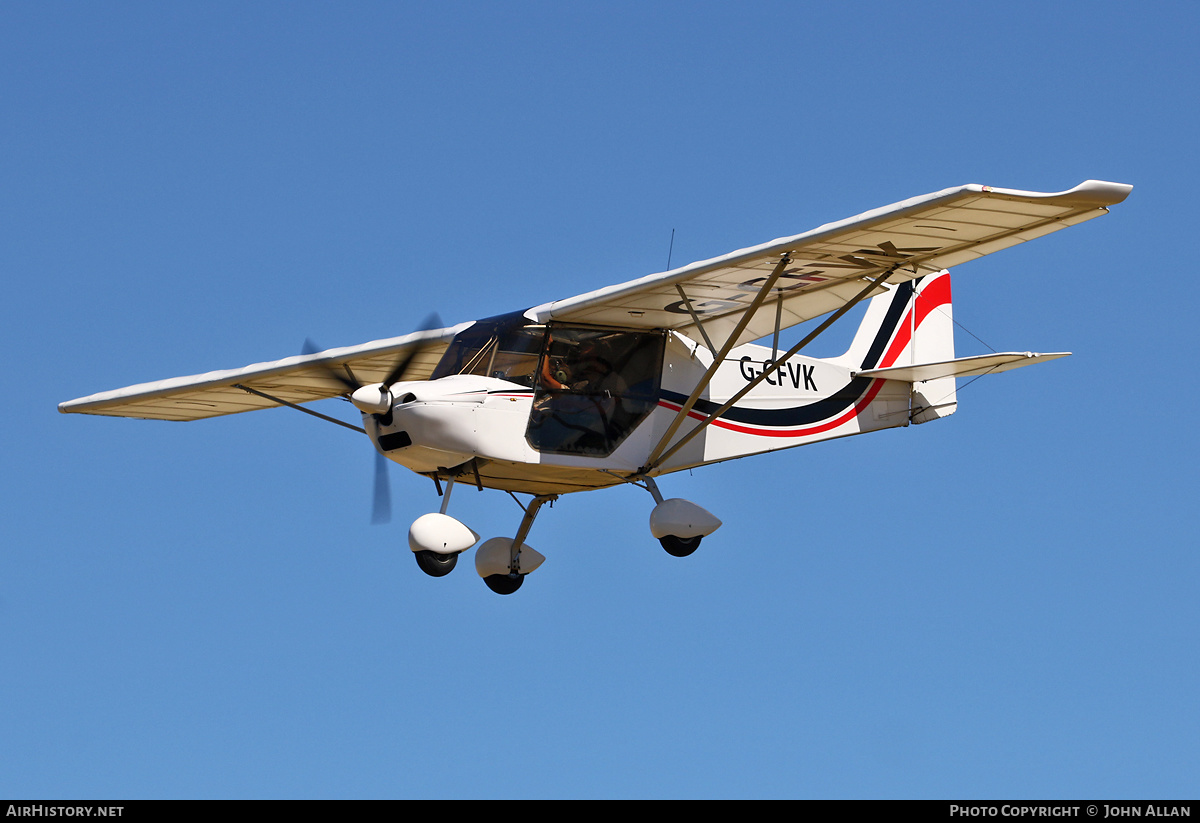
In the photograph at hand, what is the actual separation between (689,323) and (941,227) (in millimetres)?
3094

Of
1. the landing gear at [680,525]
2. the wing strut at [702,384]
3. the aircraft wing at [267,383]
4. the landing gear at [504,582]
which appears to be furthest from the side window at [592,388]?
the landing gear at [504,582]

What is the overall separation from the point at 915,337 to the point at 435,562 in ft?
25.8

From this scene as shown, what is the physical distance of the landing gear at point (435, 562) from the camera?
575 inches

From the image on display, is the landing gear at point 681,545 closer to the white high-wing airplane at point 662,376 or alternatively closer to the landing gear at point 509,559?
the white high-wing airplane at point 662,376

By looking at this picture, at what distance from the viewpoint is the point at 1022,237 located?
1435cm

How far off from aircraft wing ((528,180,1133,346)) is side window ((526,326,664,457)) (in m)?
0.21

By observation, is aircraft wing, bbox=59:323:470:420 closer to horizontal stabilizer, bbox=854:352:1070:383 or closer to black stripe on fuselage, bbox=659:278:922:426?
black stripe on fuselage, bbox=659:278:922:426

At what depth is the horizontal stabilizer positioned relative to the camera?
16.9 m

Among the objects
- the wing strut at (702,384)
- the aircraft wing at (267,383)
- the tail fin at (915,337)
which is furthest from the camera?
the tail fin at (915,337)

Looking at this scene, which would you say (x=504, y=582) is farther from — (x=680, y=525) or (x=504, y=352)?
(x=504, y=352)

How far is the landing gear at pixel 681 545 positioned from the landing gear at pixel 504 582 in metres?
1.84
